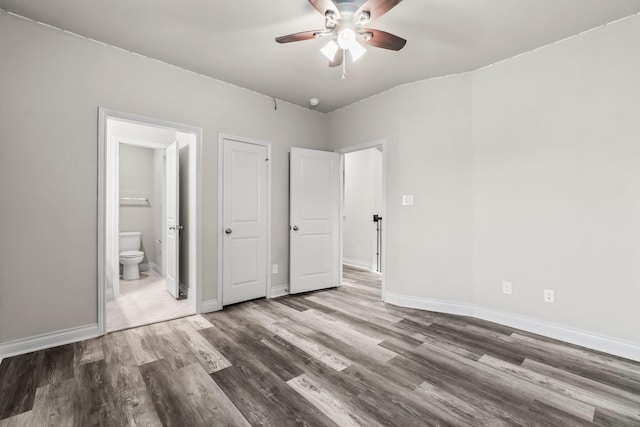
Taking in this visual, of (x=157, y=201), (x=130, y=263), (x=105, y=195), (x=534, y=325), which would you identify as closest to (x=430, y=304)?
(x=534, y=325)

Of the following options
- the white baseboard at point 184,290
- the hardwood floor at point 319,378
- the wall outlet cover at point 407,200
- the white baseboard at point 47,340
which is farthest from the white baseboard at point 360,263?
the white baseboard at point 47,340

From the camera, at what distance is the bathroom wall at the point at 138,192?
5359mm

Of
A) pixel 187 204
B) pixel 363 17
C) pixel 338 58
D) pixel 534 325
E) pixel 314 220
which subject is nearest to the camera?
pixel 363 17

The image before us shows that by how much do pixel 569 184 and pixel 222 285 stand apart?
3690 millimetres

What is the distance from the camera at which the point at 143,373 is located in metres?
2.10

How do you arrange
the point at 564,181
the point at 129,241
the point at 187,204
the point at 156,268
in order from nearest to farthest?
1. the point at 564,181
2. the point at 187,204
3. the point at 129,241
4. the point at 156,268

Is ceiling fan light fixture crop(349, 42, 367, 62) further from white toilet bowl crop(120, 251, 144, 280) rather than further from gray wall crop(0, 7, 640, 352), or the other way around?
white toilet bowl crop(120, 251, 144, 280)

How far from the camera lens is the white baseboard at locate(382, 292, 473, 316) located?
3.30 meters

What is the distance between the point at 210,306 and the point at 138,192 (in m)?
3.36

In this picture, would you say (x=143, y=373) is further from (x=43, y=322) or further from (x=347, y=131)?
(x=347, y=131)

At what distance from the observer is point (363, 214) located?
6.04 meters

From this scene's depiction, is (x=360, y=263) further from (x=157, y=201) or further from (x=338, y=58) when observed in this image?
(x=338, y=58)

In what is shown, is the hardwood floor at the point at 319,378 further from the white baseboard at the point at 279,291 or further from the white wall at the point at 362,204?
the white wall at the point at 362,204

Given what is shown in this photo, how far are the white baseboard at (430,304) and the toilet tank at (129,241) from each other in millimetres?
4399
